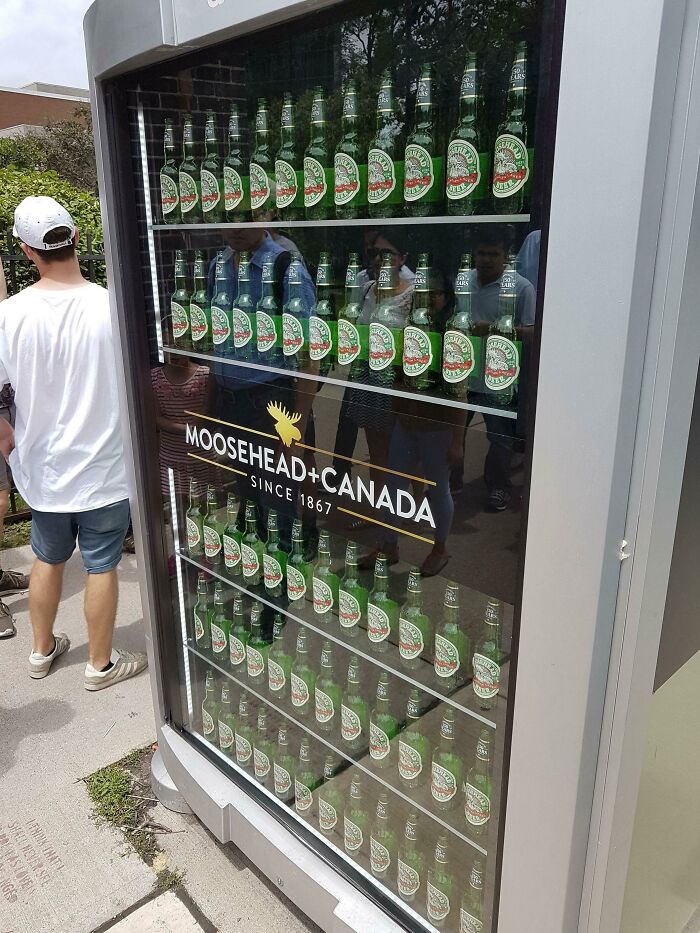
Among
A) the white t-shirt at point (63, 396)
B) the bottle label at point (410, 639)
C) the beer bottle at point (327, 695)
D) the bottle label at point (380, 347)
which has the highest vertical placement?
the bottle label at point (380, 347)

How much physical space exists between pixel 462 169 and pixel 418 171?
0.43 ft

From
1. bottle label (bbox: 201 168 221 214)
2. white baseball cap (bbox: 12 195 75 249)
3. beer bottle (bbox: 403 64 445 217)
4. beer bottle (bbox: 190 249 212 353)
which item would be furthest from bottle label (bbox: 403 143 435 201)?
white baseball cap (bbox: 12 195 75 249)

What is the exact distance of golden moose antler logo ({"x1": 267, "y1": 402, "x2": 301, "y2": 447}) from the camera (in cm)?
209

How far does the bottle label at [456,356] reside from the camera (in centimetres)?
165

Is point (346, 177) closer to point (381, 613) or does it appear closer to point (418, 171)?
point (418, 171)

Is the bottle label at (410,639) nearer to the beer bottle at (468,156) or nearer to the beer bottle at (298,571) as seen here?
the beer bottle at (298,571)

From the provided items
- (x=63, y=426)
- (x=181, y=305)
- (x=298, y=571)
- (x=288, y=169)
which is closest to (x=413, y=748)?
(x=298, y=571)

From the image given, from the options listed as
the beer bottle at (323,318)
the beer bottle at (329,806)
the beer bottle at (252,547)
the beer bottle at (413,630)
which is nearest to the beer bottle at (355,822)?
the beer bottle at (329,806)

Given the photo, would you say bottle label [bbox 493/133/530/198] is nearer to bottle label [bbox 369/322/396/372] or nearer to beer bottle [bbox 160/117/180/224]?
bottle label [bbox 369/322/396/372]

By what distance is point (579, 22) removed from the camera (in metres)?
1.15

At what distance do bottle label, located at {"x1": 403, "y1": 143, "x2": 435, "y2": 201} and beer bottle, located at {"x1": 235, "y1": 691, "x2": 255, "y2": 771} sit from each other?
191 cm

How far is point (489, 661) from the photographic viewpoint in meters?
1.78

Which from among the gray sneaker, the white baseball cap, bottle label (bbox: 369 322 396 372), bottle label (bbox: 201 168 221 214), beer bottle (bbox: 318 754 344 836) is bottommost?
the gray sneaker

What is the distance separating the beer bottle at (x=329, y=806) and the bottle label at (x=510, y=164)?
192 centimetres
